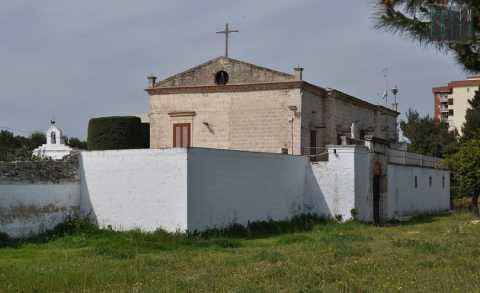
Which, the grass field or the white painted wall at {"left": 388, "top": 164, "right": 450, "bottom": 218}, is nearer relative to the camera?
the grass field

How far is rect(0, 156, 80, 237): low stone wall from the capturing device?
1981 centimetres

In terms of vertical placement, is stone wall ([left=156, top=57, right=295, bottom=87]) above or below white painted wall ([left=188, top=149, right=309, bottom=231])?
above

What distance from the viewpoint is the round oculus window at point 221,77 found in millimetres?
31844

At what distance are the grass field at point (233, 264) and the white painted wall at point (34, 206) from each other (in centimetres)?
66

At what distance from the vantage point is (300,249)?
57.4ft

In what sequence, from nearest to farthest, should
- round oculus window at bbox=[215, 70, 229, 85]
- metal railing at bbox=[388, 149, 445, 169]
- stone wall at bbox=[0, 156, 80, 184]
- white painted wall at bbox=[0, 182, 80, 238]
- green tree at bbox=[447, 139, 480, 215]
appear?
1. white painted wall at bbox=[0, 182, 80, 238]
2. stone wall at bbox=[0, 156, 80, 184]
3. round oculus window at bbox=[215, 70, 229, 85]
4. metal railing at bbox=[388, 149, 445, 169]
5. green tree at bbox=[447, 139, 480, 215]

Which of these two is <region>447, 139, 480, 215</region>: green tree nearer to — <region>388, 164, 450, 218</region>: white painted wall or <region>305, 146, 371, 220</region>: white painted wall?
<region>388, 164, 450, 218</region>: white painted wall

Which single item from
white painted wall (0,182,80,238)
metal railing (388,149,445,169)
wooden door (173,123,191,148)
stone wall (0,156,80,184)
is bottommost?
white painted wall (0,182,80,238)

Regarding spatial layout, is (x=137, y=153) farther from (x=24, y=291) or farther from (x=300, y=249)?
(x=24, y=291)

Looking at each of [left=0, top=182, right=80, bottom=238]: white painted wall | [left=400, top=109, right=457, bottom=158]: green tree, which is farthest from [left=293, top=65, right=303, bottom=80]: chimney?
[left=400, top=109, right=457, bottom=158]: green tree

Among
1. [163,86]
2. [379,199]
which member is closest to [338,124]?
[379,199]

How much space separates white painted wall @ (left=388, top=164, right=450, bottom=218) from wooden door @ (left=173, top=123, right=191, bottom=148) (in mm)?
9549

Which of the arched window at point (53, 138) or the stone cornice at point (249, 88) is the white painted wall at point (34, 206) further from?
the arched window at point (53, 138)

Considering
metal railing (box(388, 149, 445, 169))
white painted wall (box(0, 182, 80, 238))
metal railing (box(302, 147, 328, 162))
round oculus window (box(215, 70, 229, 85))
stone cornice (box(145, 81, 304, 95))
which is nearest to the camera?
white painted wall (box(0, 182, 80, 238))
